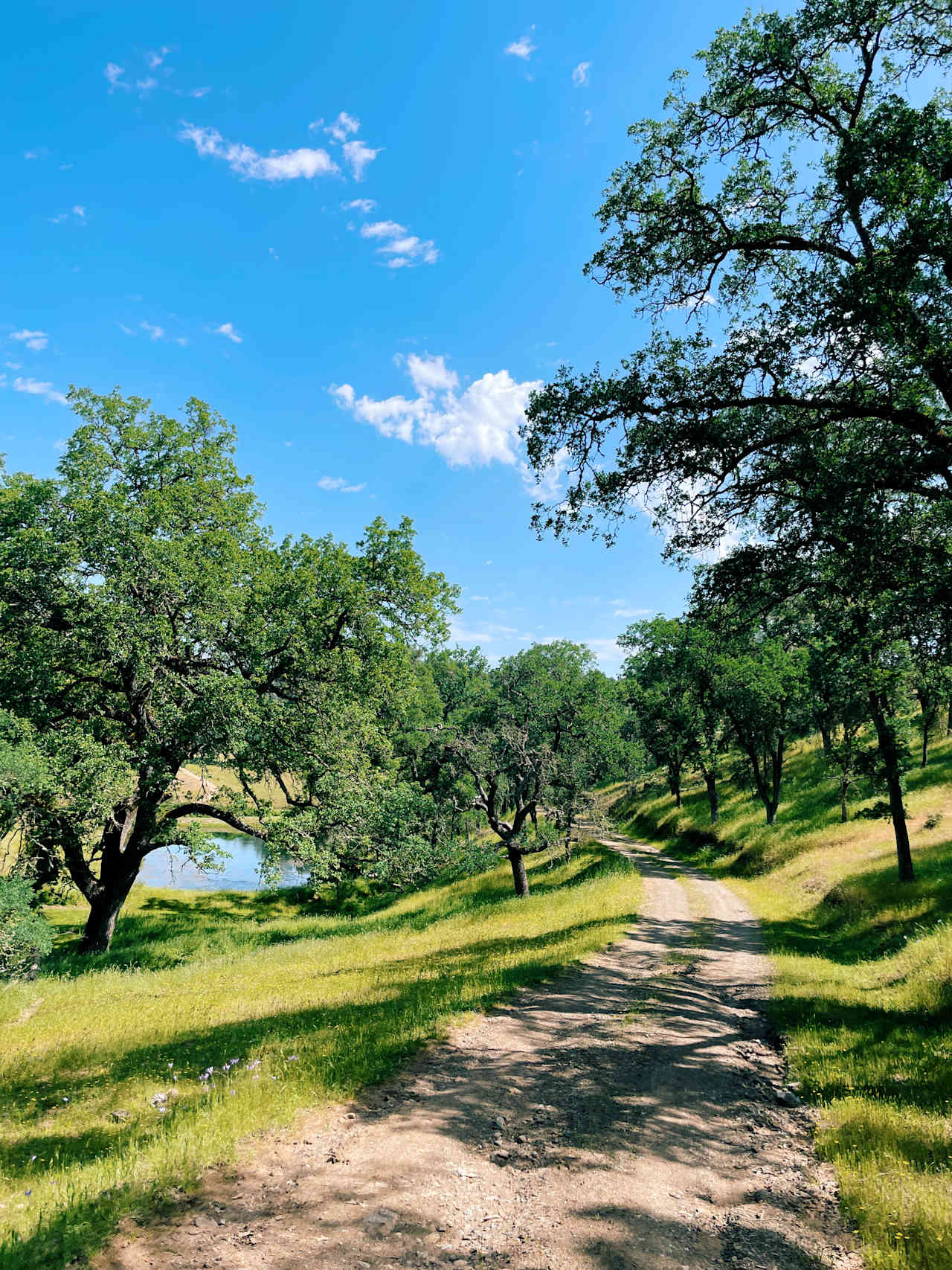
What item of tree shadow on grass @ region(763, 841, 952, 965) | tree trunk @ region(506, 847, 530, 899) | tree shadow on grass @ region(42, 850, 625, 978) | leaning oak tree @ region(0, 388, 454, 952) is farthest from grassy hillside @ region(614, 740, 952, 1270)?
leaning oak tree @ region(0, 388, 454, 952)

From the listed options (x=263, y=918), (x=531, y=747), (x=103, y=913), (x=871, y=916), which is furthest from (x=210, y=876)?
(x=871, y=916)

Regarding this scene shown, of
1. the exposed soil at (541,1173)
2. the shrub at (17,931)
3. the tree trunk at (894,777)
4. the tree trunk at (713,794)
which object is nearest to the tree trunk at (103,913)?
the shrub at (17,931)

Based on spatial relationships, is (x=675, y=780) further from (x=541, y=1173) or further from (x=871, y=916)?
(x=541, y=1173)

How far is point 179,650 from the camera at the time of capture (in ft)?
61.3

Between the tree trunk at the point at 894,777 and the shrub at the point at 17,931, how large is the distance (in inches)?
971

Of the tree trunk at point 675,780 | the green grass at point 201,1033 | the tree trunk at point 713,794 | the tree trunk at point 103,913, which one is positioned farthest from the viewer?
the tree trunk at point 675,780

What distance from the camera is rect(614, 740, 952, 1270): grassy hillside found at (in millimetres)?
5020

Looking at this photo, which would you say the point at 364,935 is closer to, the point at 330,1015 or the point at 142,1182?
the point at 330,1015

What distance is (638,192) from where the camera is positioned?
33.6 feet

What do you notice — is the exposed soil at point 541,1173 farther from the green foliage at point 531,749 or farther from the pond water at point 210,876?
the pond water at point 210,876

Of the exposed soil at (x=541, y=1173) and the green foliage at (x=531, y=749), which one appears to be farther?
the green foliage at (x=531, y=749)

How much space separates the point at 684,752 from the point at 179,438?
3585cm

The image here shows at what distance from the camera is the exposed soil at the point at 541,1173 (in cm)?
425

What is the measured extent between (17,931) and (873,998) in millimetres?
18695
